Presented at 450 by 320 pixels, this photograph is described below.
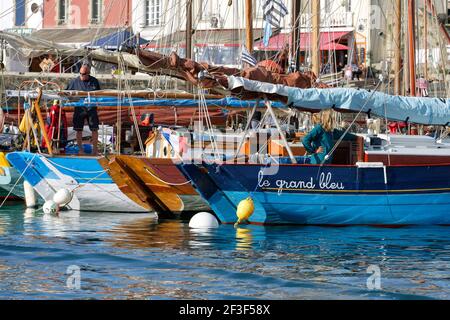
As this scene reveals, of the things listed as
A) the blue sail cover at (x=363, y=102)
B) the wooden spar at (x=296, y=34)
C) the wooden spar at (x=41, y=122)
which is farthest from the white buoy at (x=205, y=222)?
the wooden spar at (x=296, y=34)

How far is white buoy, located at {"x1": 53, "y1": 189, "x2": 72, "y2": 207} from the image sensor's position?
2392cm

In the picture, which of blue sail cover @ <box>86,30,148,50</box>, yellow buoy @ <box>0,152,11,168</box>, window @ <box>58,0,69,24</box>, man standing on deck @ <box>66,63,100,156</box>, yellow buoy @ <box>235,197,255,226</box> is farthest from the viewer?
window @ <box>58,0,69,24</box>

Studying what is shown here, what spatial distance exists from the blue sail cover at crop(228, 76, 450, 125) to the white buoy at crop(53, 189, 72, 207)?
203 inches

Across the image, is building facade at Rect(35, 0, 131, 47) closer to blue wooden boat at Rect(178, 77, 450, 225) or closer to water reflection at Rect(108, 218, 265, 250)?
water reflection at Rect(108, 218, 265, 250)

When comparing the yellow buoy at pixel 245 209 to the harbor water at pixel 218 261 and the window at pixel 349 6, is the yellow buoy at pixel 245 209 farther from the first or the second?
the window at pixel 349 6

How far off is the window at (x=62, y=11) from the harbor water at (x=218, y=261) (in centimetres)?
3902

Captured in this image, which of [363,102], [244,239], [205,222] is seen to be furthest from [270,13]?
[244,239]

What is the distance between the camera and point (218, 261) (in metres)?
16.7

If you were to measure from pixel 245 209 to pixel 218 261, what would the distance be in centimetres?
410

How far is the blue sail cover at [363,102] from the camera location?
20.8m

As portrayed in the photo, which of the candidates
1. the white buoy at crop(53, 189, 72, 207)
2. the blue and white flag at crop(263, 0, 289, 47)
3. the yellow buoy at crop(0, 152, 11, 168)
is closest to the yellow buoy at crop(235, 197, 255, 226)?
the white buoy at crop(53, 189, 72, 207)
